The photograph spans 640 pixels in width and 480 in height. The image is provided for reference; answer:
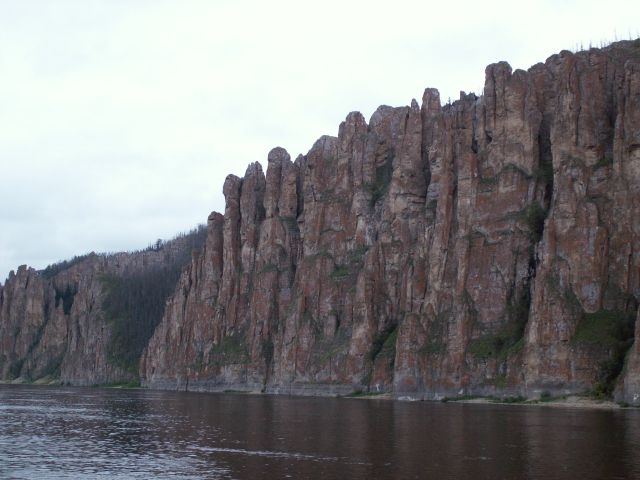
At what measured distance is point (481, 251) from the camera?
144250mm

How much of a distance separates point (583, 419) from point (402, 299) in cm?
8461

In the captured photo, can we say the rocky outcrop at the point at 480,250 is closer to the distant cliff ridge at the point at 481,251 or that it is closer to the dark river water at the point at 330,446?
the distant cliff ridge at the point at 481,251

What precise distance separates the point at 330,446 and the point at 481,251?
3571 inches

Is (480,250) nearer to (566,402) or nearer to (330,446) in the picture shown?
(566,402)

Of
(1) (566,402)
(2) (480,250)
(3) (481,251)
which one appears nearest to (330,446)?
(1) (566,402)

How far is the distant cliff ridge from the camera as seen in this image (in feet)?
398

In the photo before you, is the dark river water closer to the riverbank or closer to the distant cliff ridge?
the riverbank

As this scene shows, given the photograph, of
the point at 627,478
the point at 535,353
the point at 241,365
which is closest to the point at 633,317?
the point at 535,353

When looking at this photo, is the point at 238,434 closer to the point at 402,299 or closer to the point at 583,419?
the point at 583,419

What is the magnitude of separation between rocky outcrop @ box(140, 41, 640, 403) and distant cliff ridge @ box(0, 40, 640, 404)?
27cm

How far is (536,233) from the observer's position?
138625 millimetres

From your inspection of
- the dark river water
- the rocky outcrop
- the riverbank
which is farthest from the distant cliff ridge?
the dark river water

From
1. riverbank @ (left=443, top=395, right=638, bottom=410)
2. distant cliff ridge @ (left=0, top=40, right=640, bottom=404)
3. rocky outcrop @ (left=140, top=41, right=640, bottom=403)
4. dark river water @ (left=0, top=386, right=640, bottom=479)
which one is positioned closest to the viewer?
dark river water @ (left=0, top=386, right=640, bottom=479)

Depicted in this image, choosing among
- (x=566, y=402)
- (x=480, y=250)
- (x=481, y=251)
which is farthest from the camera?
(x=480, y=250)
